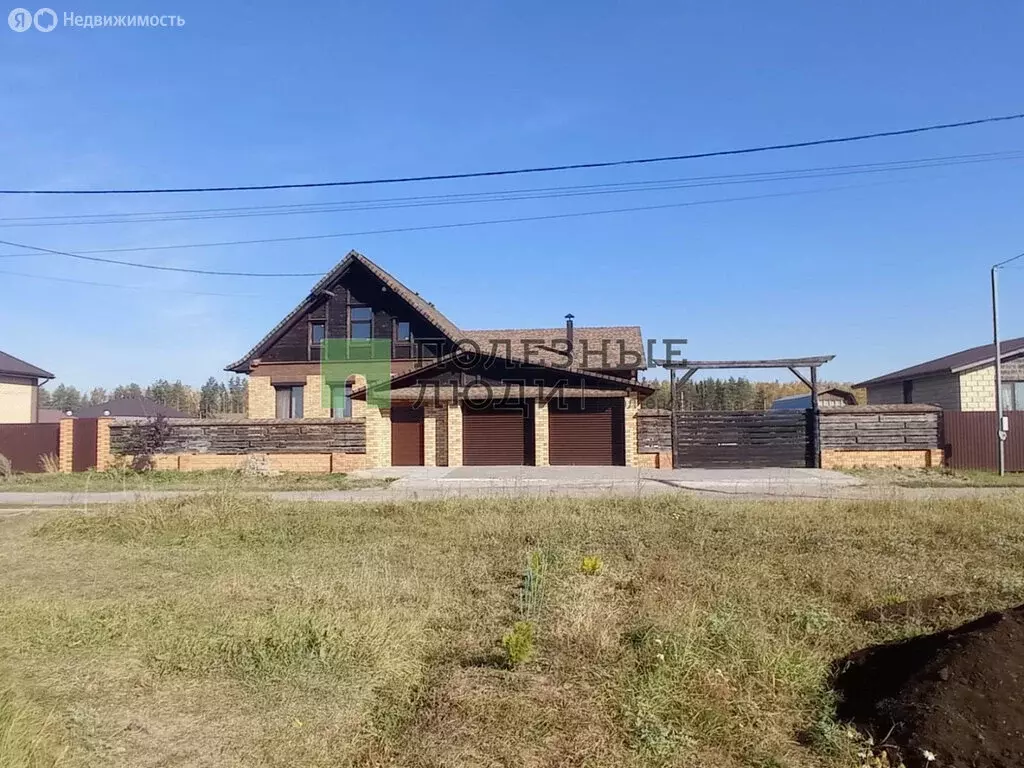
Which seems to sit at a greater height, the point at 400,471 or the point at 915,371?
the point at 915,371

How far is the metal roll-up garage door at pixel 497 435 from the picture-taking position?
22047 millimetres

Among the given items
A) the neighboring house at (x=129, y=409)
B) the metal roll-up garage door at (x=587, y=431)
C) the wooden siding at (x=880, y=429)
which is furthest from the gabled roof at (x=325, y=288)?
the neighboring house at (x=129, y=409)

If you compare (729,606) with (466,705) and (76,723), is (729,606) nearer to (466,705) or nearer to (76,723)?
(466,705)

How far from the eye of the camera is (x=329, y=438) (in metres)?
21.0

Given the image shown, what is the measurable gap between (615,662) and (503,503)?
687cm

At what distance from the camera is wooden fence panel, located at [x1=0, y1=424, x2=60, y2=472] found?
2172cm

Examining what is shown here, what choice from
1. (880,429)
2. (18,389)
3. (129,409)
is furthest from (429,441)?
(129,409)

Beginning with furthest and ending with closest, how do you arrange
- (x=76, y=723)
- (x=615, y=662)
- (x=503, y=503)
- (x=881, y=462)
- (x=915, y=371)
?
(x=915, y=371) < (x=881, y=462) < (x=503, y=503) < (x=615, y=662) < (x=76, y=723)

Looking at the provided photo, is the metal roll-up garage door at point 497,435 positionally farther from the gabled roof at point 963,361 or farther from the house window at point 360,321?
the gabled roof at point 963,361

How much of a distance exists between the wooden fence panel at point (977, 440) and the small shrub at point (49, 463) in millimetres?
28469

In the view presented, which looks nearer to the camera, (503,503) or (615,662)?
(615,662)

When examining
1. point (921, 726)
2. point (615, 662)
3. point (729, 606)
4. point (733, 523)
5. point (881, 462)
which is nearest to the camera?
point (921, 726)

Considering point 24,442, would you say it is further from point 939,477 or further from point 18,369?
point 939,477

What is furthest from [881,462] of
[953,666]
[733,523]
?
[953,666]
